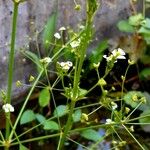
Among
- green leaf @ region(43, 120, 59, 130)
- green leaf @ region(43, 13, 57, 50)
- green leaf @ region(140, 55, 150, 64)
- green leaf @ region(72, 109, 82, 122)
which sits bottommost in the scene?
green leaf @ region(140, 55, 150, 64)

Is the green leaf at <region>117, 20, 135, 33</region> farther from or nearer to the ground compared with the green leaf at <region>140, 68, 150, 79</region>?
farther from the ground

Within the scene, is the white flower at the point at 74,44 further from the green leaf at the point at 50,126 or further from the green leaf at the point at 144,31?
the green leaf at the point at 144,31

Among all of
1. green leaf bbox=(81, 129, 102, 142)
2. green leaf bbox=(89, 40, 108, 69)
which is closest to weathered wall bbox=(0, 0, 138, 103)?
green leaf bbox=(89, 40, 108, 69)

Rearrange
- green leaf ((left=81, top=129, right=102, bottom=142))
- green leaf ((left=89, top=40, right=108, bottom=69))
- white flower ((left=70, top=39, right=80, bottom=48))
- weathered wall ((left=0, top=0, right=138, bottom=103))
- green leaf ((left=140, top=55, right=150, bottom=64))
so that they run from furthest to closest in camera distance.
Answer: green leaf ((left=140, top=55, right=150, bottom=64)) < green leaf ((left=89, top=40, right=108, bottom=69)) < weathered wall ((left=0, top=0, right=138, bottom=103)) < green leaf ((left=81, top=129, right=102, bottom=142)) < white flower ((left=70, top=39, right=80, bottom=48))

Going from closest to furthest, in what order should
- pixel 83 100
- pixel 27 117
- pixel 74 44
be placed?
pixel 74 44
pixel 27 117
pixel 83 100

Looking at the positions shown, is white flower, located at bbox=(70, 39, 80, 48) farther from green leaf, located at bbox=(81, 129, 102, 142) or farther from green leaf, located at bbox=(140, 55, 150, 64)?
green leaf, located at bbox=(140, 55, 150, 64)

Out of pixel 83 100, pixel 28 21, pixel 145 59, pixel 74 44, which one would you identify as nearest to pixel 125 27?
pixel 145 59

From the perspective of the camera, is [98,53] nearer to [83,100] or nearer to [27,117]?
[83,100]

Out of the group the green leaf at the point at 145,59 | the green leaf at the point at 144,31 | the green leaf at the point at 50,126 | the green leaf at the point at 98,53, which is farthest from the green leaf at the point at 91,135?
the green leaf at the point at 145,59

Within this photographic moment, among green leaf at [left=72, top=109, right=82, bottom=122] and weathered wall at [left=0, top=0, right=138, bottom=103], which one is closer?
green leaf at [left=72, top=109, right=82, bottom=122]

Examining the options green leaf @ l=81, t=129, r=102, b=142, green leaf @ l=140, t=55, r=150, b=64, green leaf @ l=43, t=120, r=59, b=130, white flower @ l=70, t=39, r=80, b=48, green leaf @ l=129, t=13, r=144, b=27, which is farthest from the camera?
green leaf @ l=140, t=55, r=150, b=64
